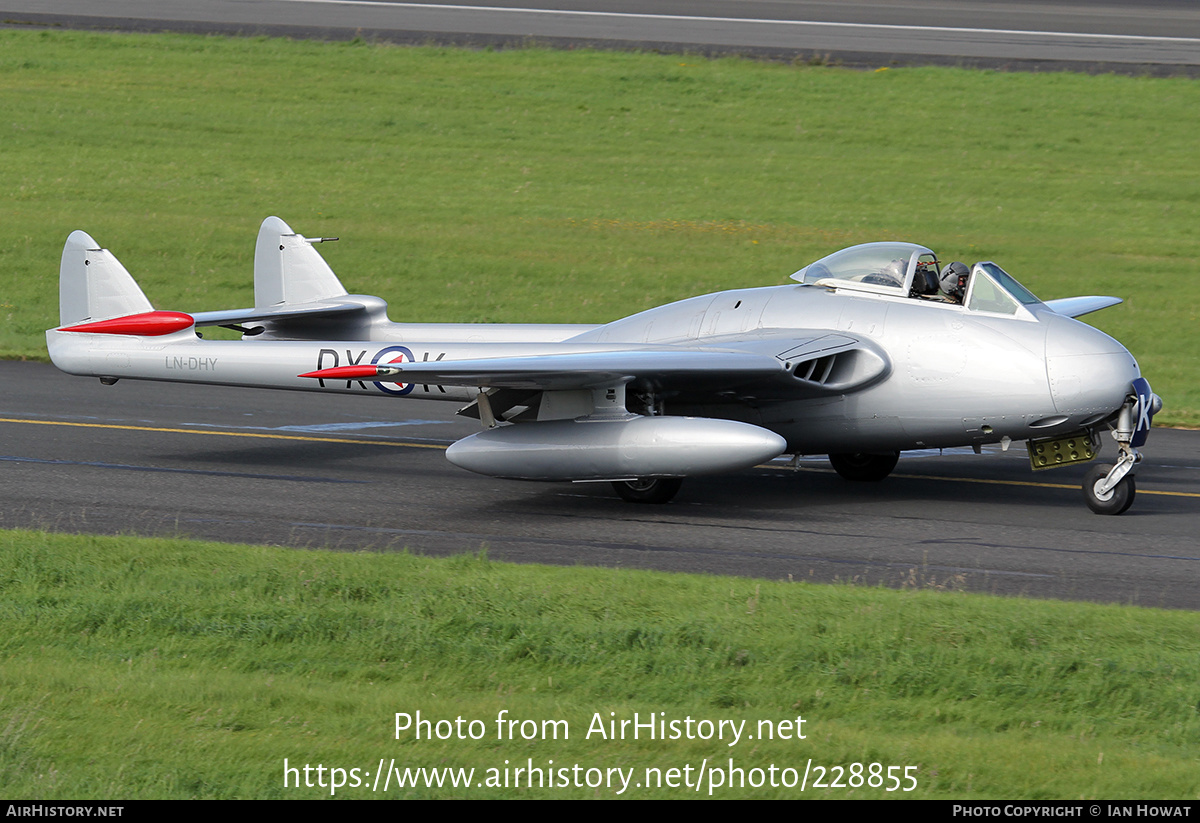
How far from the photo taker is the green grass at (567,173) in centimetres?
2644

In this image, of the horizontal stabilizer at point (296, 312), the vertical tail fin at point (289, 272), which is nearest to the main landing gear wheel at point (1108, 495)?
the horizontal stabilizer at point (296, 312)

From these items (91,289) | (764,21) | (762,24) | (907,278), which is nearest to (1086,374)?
(907,278)

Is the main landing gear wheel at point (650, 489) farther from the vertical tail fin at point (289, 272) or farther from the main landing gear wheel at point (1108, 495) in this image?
the vertical tail fin at point (289, 272)

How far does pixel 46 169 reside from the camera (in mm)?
33312

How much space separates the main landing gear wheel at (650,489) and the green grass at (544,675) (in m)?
2.97

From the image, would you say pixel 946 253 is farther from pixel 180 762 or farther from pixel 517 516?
pixel 180 762

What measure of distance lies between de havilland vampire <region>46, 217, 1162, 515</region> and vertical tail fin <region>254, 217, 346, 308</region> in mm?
1599

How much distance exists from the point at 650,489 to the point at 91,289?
6.92 m

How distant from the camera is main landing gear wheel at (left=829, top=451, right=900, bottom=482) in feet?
46.2

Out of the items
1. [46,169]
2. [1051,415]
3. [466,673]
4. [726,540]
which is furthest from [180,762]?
[46,169]

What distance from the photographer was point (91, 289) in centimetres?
1516

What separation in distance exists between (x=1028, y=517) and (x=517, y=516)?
15.4ft

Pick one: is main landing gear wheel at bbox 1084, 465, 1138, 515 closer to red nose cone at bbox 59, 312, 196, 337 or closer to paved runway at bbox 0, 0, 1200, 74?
red nose cone at bbox 59, 312, 196, 337

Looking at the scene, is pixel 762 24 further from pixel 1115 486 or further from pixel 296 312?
pixel 1115 486
